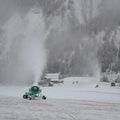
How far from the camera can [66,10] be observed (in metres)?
184

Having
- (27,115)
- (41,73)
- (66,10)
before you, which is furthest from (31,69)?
(27,115)

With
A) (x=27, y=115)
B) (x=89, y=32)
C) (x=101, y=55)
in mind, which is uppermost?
(x=89, y=32)

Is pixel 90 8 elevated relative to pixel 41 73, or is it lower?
elevated

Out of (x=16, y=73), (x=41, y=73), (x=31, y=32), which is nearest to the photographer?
(x=41, y=73)

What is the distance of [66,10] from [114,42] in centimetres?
3220

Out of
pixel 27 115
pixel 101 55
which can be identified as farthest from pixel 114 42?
pixel 27 115

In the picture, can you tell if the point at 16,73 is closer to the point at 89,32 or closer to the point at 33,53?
the point at 33,53

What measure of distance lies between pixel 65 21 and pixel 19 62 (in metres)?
34.4

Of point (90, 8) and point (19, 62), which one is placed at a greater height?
point (90, 8)

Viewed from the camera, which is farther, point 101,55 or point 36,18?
point 36,18

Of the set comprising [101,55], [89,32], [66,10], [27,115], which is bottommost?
[27,115]

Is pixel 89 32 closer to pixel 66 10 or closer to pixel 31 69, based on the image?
pixel 66 10

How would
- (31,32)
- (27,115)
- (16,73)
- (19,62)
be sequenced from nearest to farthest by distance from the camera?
1. (27,115)
2. (16,73)
3. (19,62)
4. (31,32)

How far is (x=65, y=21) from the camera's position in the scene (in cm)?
18150
